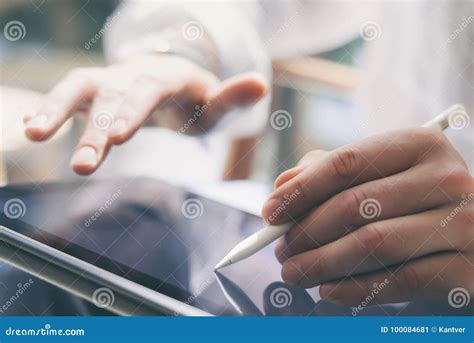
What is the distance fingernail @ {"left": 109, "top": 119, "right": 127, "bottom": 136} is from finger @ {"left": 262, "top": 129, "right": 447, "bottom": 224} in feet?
0.73

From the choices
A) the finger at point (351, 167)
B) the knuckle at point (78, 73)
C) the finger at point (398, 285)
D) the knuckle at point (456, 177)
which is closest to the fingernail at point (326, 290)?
the finger at point (398, 285)

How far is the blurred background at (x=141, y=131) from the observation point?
822 mm

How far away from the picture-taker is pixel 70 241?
31.2 inches

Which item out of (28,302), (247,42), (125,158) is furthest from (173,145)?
(28,302)

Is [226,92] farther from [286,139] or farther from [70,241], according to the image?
[70,241]

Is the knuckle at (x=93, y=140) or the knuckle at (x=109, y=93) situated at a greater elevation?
the knuckle at (x=109, y=93)

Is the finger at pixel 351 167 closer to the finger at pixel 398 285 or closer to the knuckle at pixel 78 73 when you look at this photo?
the finger at pixel 398 285

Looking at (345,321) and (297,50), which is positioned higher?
(297,50)

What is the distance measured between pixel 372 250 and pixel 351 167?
4.4 inches

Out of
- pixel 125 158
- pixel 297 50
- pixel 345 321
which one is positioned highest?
pixel 297 50

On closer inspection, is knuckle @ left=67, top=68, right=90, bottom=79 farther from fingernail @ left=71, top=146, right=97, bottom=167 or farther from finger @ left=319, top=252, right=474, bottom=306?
finger @ left=319, top=252, right=474, bottom=306

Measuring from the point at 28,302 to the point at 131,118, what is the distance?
0.28 metres

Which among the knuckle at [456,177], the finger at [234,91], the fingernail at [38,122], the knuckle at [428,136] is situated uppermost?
the finger at [234,91]

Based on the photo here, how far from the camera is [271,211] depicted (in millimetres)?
786
